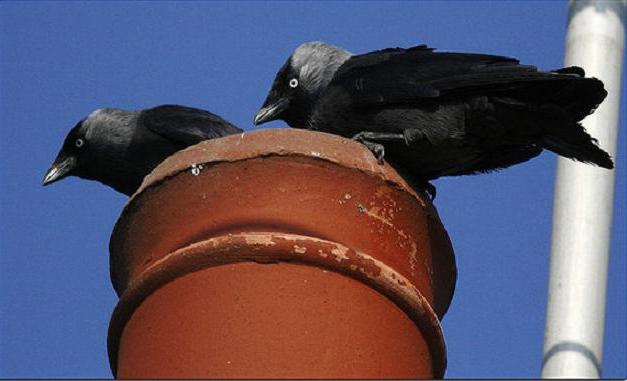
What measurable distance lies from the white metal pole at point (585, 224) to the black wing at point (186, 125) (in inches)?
66.3

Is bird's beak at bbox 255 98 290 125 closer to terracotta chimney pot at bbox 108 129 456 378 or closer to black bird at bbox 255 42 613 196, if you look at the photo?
black bird at bbox 255 42 613 196

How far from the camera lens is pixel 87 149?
25.7 feet

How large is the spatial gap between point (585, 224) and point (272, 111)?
140 centimetres

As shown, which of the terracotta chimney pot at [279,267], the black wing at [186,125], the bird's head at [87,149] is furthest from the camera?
the bird's head at [87,149]

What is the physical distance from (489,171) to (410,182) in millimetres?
1246

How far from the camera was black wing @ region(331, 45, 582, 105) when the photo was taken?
5207 millimetres

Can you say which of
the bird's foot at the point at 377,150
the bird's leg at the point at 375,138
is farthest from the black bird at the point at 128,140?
the bird's foot at the point at 377,150

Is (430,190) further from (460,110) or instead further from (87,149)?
(87,149)

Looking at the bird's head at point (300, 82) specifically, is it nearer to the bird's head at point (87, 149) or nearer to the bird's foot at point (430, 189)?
the bird's foot at point (430, 189)

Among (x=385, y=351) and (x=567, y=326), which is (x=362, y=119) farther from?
(x=385, y=351)

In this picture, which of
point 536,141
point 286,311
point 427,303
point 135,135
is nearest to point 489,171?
point 536,141

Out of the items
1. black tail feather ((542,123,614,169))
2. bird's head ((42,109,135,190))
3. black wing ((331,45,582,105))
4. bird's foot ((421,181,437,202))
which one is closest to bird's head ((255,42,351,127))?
black wing ((331,45,582,105))

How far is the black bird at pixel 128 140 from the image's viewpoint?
286 inches

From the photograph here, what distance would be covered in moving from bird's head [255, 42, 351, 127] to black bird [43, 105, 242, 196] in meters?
0.97
